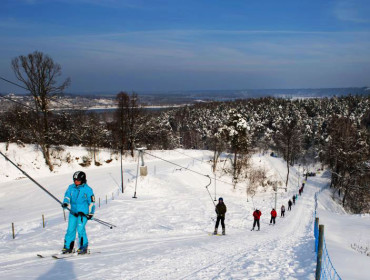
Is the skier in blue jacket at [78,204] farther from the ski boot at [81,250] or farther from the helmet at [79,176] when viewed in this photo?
the ski boot at [81,250]

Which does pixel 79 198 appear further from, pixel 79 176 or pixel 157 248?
pixel 157 248

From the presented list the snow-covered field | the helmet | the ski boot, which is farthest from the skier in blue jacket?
the snow-covered field

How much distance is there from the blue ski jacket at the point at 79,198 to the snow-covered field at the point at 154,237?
4.53 ft

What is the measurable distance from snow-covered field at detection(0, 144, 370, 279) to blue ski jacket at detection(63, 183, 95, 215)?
4.53 feet

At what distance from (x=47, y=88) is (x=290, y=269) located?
36.4 metres

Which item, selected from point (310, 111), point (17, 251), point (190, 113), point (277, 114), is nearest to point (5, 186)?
point (17, 251)

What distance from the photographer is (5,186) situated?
29844 millimetres

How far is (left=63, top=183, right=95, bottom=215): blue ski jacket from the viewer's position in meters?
8.30

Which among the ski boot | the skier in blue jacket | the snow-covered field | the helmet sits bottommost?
the snow-covered field

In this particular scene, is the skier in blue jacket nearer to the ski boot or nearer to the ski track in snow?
the ski boot

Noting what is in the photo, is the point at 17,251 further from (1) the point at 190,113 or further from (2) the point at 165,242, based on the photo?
(1) the point at 190,113

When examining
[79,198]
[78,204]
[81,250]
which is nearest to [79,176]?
[79,198]

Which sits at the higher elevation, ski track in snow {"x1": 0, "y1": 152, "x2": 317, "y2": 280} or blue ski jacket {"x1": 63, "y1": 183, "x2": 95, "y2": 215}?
blue ski jacket {"x1": 63, "y1": 183, "x2": 95, "y2": 215}

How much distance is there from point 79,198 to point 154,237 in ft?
21.5
